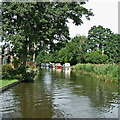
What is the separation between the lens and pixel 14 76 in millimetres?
20828

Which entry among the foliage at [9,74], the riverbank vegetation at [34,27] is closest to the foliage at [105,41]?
the riverbank vegetation at [34,27]

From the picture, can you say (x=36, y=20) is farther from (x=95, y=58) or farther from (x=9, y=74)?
(x=95, y=58)

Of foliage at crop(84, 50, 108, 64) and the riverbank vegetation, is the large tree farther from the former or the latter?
foliage at crop(84, 50, 108, 64)

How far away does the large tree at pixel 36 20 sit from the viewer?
18.4 meters

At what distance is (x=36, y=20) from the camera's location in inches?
766

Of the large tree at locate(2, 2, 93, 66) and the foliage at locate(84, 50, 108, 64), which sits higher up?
the large tree at locate(2, 2, 93, 66)

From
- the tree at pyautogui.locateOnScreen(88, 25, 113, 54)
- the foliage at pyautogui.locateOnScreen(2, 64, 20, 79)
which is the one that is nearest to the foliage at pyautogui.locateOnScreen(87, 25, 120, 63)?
the tree at pyautogui.locateOnScreen(88, 25, 113, 54)

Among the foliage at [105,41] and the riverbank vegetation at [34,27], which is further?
the foliage at [105,41]

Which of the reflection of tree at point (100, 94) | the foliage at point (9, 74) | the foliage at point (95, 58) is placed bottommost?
the reflection of tree at point (100, 94)

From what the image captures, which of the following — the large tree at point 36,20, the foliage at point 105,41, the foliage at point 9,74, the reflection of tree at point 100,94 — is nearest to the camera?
the reflection of tree at point 100,94

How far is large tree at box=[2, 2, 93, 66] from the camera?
60.5 feet

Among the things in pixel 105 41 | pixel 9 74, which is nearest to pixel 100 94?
pixel 9 74

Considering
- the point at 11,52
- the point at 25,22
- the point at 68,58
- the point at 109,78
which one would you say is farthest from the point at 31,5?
the point at 68,58

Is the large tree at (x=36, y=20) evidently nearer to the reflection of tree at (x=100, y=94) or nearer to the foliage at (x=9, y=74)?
the foliage at (x=9, y=74)
